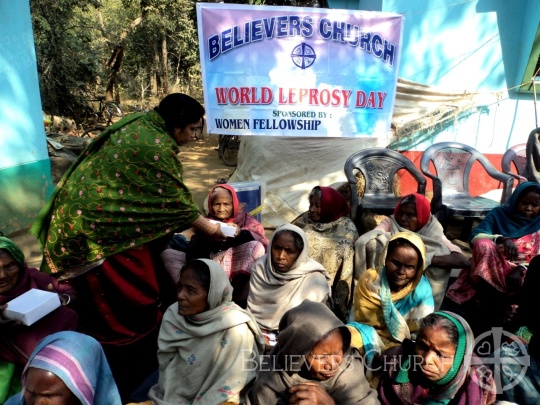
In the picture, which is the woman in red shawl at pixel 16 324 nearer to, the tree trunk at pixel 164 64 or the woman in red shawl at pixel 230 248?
the woman in red shawl at pixel 230 248

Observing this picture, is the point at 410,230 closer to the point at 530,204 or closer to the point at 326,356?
the point at 530,204

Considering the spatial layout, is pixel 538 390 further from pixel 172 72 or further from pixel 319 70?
pixel 172 72

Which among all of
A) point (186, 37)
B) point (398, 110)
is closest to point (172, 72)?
point (186, 37)

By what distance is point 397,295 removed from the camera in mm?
2480

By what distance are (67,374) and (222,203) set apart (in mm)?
2320

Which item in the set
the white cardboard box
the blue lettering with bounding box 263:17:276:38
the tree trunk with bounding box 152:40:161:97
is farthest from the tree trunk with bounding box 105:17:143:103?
the white cardboard box

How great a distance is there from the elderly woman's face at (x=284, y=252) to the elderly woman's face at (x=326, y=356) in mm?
1036

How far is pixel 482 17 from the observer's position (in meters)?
5.64

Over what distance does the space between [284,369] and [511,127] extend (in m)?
5.76

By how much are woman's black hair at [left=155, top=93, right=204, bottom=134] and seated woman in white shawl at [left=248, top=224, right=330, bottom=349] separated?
96cm

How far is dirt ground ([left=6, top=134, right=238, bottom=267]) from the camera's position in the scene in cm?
524

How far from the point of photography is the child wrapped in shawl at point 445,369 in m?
1.70

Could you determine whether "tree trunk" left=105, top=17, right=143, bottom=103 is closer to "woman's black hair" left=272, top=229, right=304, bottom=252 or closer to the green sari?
the green sari

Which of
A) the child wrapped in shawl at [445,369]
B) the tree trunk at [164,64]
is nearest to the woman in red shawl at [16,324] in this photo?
the child wrapped in shawl at [445,369]
